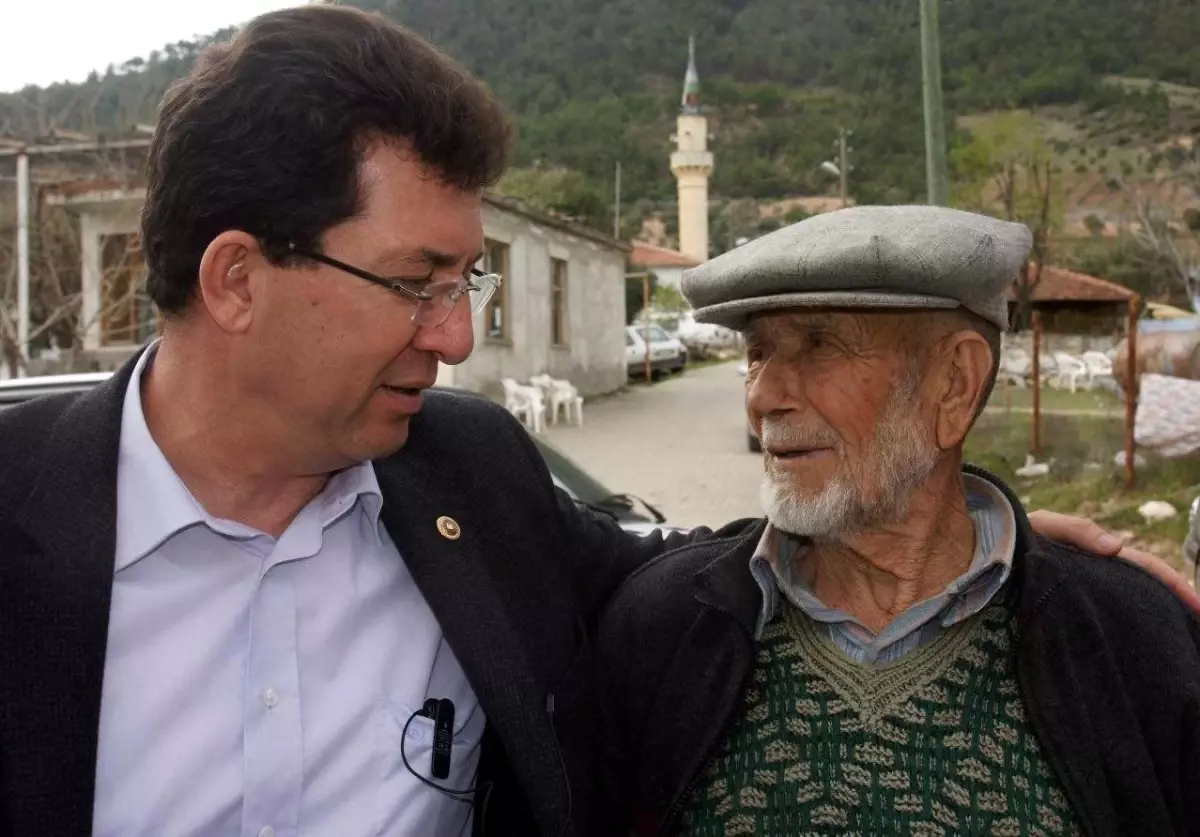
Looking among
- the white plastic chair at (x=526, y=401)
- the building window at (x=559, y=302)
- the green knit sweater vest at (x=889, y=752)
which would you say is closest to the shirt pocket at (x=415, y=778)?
the green knit sweater vest at (x=889, y=752)

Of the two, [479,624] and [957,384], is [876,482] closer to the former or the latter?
[957,384]

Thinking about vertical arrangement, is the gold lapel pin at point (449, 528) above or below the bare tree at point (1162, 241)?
below

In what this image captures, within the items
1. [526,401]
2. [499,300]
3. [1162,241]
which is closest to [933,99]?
[526,401]

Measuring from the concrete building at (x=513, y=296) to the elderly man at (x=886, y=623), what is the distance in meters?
9.35

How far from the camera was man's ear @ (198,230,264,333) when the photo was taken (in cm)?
180

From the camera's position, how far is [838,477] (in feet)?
6.66

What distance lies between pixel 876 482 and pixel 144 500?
125 centimetres

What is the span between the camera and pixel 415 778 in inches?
73.0

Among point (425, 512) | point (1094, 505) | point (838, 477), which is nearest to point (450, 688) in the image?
point (425, 512)

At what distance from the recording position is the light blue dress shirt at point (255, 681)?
5.53 ft

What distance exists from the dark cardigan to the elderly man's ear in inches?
8.3

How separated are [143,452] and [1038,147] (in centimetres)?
3520

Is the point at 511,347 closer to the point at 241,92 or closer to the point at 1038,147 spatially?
the point at 241,92

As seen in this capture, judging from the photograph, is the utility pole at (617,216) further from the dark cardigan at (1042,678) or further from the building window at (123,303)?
the dark cardigan at (1042,678)
